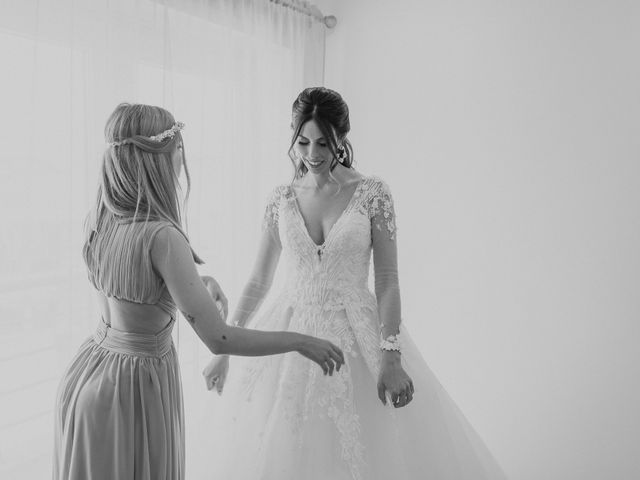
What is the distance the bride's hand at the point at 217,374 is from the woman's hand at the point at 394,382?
0.46m

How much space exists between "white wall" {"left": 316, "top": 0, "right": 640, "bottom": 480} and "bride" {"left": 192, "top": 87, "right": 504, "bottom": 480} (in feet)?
3.14

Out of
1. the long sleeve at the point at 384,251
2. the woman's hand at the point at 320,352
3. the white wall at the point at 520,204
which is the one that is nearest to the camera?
the woman's hand at the point at 320,352

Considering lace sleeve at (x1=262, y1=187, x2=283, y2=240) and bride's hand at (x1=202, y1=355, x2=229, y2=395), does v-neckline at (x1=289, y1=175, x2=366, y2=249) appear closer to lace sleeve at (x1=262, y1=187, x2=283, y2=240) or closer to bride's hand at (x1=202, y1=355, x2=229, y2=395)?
lace sleeve at (x1=262, y1=187, x2=283, y2=240)

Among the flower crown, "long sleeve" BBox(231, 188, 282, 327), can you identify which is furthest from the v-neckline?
the flower crown

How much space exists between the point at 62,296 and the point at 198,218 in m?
0.67

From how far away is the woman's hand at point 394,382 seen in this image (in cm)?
153

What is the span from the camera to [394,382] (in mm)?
1542

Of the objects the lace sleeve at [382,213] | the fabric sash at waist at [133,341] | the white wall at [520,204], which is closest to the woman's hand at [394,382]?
the lace sleeve at [382,213]

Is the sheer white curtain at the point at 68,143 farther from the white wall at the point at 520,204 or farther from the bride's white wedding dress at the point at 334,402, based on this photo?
the white wall at the point at 520,204

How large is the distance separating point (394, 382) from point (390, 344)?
103 mm

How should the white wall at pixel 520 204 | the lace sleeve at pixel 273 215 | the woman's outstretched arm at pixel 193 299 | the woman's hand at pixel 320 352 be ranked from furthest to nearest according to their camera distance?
the white wall at pixel 520 204 → the lace sleeve at pixel 273 215 → the woman's hand at pixel 320 352 → the woman's outstretched arm at pixel 193 299

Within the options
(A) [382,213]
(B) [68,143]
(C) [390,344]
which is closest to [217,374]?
(C) [390,344]

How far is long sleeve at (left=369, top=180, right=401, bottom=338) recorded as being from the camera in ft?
5.47

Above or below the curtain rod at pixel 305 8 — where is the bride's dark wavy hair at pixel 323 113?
below
